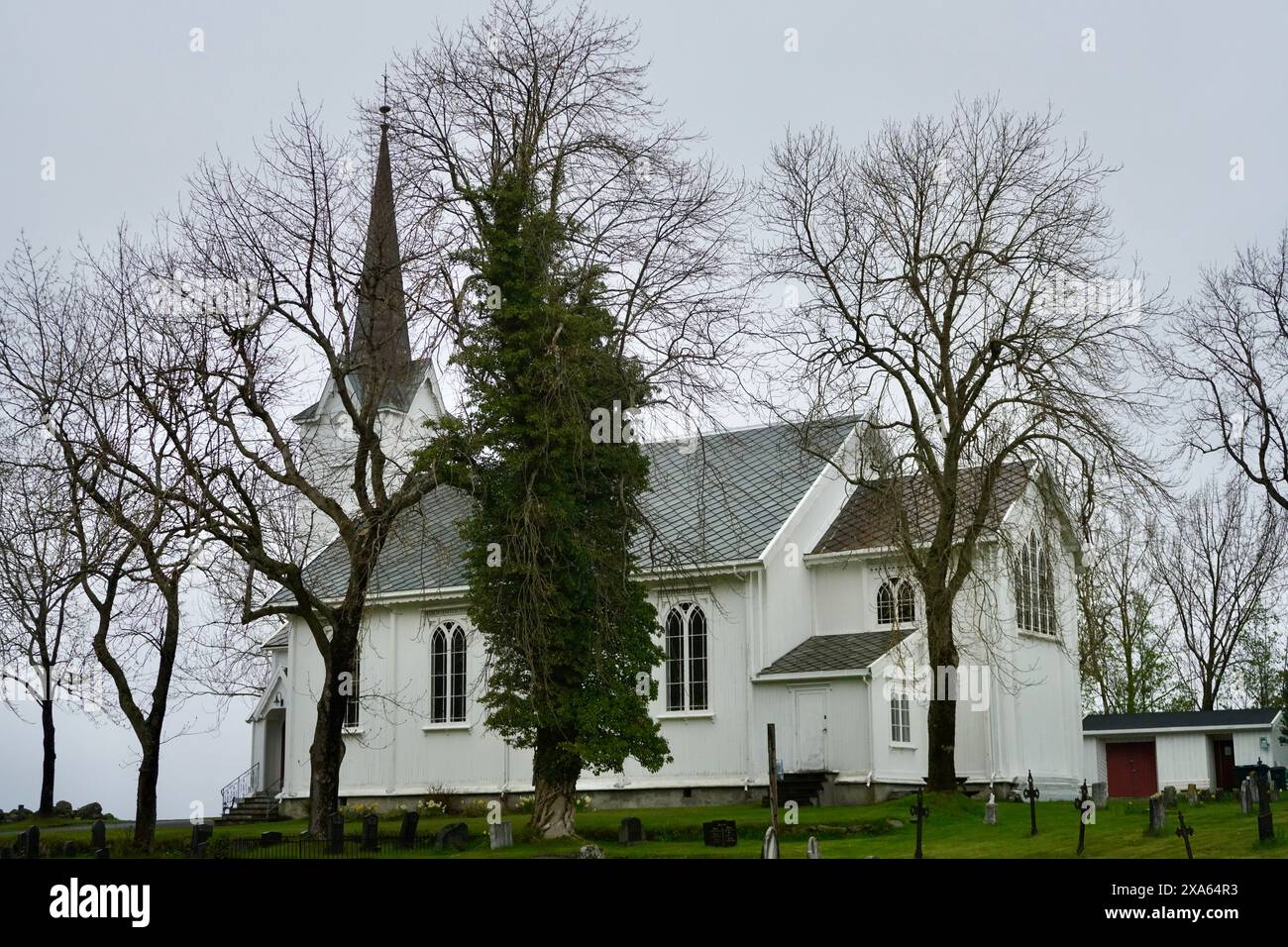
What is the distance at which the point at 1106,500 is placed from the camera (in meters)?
27.6

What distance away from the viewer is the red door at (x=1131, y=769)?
47438 millimetres

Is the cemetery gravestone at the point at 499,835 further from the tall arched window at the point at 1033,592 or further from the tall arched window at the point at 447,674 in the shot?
the tall arched window at the point at 1033,592

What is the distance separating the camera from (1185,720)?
1829 inches

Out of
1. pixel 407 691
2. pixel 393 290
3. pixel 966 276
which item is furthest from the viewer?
pixel 407 691

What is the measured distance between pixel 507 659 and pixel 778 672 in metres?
8.95

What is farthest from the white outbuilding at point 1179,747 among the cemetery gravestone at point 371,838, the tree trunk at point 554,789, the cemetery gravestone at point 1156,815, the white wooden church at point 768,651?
the cemetery gravestone at point 371,838

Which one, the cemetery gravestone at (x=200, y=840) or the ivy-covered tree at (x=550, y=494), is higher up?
the ivy-covered tree at (x=550, y=494)

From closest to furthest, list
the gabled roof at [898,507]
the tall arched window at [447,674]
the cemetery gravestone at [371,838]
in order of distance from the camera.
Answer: the cemetery gravestone at [371,838]
the gabled roof at [898,507]
the tall arched window at [447,674]

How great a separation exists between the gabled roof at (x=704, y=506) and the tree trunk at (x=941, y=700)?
4732mm

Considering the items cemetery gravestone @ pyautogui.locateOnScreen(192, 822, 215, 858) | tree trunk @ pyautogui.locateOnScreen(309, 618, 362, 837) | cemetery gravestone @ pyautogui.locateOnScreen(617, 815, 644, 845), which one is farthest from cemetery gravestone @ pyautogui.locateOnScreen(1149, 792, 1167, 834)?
cemetery gravestone @ pyautogui.locateOnScreen(192, 822, 215, 858)

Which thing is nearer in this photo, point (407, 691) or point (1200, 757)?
point (407, 691)

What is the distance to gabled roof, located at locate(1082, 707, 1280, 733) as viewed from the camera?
44.9 meters
